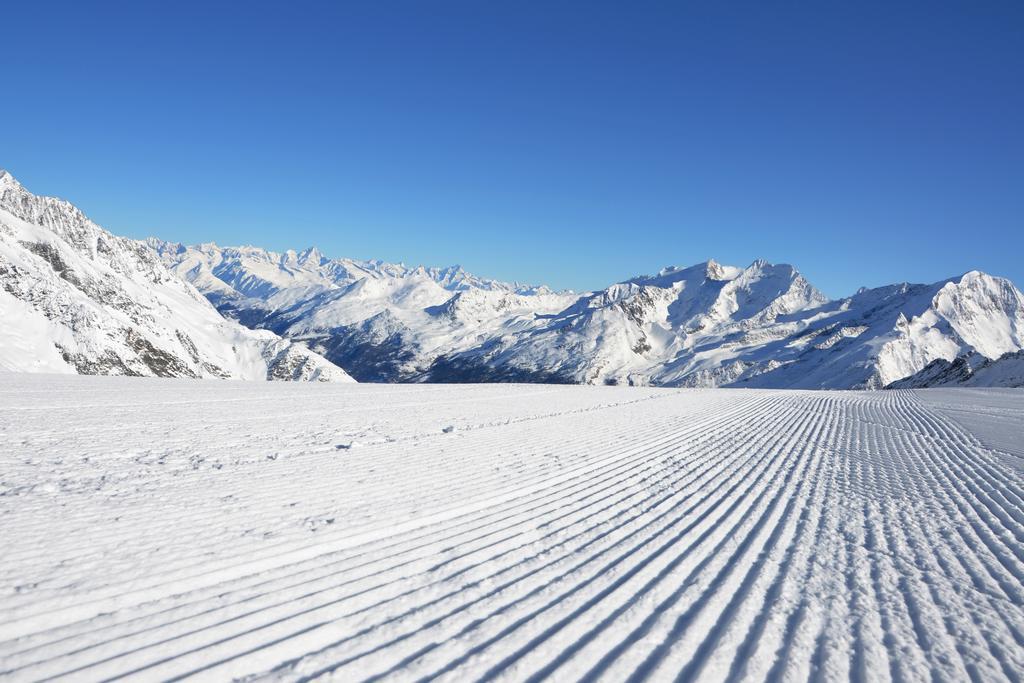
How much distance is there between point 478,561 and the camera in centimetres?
587

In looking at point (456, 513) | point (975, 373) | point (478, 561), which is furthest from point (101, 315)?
point (975, 373)

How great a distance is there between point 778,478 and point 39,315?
111 metres

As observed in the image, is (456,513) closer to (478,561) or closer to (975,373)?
(478,561)

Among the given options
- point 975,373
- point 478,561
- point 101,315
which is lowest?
point 478,561

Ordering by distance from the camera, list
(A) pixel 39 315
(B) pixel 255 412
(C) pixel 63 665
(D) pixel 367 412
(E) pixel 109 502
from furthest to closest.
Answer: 1. (A) pixel 39 315
2. (D) pixel 367 412
3. (B) pixel 255 412
4. (E) pixel 109 502
5. (C) pixel 63 665

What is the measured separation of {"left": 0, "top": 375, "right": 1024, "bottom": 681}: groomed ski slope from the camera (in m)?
4.08

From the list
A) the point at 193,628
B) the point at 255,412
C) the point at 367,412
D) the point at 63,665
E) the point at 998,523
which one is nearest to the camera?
the point at 63,665

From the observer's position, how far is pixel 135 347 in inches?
3920

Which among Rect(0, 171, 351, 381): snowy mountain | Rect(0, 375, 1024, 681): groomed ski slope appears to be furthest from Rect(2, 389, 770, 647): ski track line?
Answer: Rect(0, 171, 351, 381): snowy mountain

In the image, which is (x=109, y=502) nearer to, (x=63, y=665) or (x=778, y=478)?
(x=63, y=665)

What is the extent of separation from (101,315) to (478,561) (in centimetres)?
11966

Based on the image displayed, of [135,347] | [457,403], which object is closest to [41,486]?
[457,403]

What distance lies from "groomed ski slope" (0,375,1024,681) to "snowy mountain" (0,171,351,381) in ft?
253

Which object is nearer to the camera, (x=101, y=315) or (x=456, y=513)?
(x=456, y=513)
